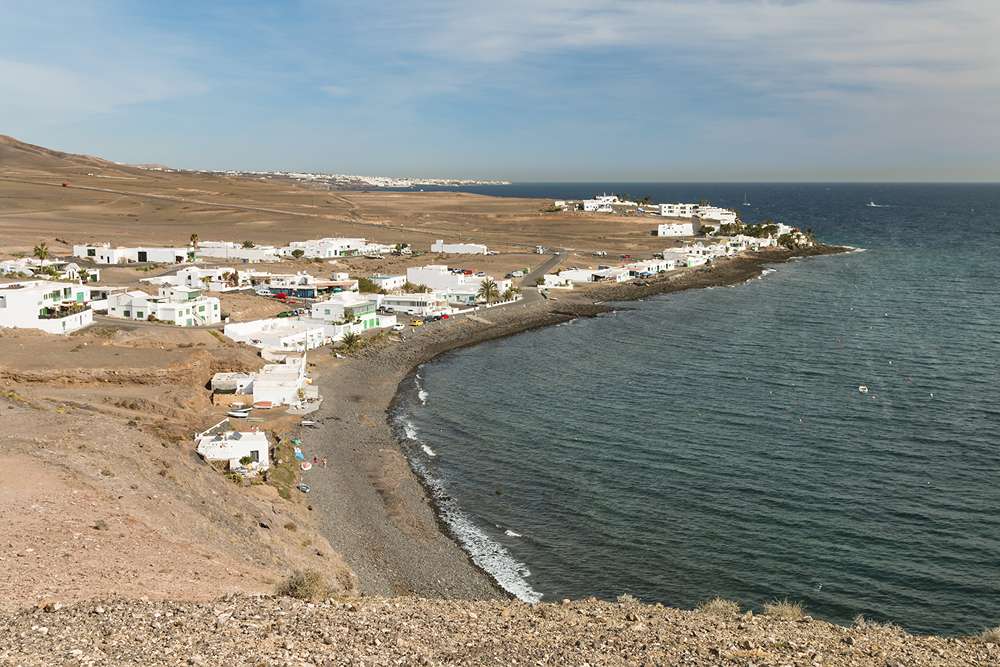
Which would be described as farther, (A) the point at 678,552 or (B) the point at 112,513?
(A) the point at 678,552

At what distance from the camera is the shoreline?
88.9 ft

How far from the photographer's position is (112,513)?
22859 millimetres

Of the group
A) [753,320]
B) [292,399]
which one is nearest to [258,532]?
[292,399]

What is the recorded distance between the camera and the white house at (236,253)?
3871 inches

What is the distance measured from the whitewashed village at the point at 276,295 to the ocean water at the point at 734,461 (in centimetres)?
791

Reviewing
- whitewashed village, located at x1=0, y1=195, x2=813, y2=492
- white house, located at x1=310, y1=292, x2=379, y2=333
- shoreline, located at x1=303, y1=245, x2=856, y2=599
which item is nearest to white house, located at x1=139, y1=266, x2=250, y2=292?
whitewashed village, located at x1=0, y1=195, x2=813, y2=492

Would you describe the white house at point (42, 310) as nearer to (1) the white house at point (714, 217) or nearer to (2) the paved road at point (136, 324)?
(2) the paved road at point (136, 324)

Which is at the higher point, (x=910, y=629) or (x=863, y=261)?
(x=863, y=261)

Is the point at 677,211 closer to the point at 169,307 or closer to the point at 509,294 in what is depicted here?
the point at 509,294

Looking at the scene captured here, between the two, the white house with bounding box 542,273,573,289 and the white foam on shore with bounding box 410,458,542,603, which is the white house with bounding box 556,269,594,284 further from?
the white foam on shore with bounding box 410,458,542,603

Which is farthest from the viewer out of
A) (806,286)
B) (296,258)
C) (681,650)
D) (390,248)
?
(390,248)

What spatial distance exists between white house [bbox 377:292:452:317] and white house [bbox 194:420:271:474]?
4018 centimetres

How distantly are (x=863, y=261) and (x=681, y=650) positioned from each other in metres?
113

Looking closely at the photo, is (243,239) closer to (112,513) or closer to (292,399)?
(292,399)
